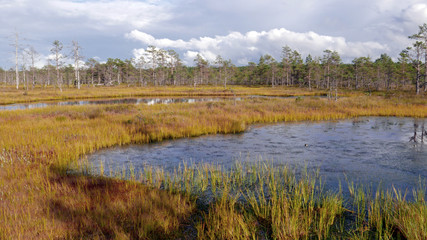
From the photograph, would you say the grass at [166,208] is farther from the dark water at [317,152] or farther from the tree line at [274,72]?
the tree line at [274,72]

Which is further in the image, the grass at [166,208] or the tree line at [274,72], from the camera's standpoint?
the tree line at [274,72]

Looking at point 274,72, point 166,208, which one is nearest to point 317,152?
point 166,208

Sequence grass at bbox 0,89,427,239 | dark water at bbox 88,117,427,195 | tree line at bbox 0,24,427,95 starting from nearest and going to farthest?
grass at bbox 0,89,427,239
dark water at bbox 88,117,427,195
tree line at bbox 0,24,427,95

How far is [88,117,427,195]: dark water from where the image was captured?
8750mm

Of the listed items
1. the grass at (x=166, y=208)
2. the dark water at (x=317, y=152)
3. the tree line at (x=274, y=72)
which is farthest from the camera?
the tree line at (x=274, y=72)

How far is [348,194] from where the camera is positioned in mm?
7008

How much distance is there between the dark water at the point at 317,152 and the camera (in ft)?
28.7

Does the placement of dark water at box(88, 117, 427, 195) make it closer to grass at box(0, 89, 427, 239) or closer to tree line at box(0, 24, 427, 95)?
grass at box(0, 89, 427, 239)

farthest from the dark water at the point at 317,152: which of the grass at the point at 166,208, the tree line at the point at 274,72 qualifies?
the tree line at the point at 274,72

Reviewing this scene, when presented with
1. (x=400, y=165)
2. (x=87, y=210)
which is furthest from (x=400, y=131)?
(x=87, y=210)

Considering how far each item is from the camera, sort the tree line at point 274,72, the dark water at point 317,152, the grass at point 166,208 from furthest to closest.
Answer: the tree line at point 274,72 → the dark water at point 317,152 → the grass at point 166,208

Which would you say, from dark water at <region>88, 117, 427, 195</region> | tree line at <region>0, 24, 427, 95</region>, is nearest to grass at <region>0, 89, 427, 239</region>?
dark water at <region>88, 117, 427, 195</region>

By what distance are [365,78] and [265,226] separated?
86766 millimetres

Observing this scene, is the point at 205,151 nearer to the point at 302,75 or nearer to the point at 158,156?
the point at 158,156
